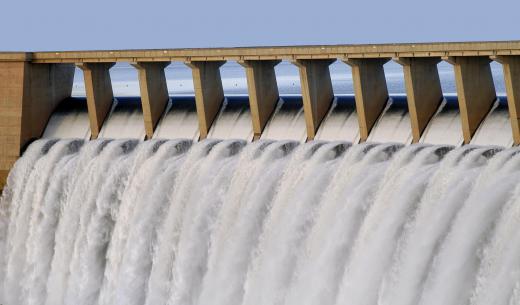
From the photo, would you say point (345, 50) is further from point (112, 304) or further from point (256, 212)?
point (112, 304)

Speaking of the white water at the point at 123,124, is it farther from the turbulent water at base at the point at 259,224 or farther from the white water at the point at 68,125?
the turbulent water at base at the point at 259,224

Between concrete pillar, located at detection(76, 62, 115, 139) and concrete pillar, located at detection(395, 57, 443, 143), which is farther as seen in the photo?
concrete pillar, located at detection(76, 62, 115, 139)

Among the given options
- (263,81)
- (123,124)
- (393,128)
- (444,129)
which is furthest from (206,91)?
(444,129)

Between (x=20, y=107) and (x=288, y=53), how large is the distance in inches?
423

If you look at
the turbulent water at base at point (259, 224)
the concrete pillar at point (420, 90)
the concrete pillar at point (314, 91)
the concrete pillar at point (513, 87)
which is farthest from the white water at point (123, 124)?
the concrete pillar at point (513, 87)

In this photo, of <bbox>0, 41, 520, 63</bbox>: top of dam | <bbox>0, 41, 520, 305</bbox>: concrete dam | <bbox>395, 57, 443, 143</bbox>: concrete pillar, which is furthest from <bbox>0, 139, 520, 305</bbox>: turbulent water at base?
<bbox>0, 41, 520, 63</bbox>: top of dam

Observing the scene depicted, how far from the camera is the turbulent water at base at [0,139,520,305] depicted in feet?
93.9

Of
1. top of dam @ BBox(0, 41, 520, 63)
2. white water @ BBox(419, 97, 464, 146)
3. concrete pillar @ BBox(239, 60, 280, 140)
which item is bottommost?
white water @ BBox(419, 97, 464, 146)

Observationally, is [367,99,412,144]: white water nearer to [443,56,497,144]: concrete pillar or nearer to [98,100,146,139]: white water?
[443,56,497,144]: concrete pillar

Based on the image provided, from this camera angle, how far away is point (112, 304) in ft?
129

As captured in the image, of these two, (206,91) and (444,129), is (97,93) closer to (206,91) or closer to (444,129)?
(206,91)

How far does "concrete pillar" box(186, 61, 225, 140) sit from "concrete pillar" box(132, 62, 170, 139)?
1.88 m

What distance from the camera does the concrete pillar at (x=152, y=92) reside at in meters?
43.7

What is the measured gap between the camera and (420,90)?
36.5 metres
